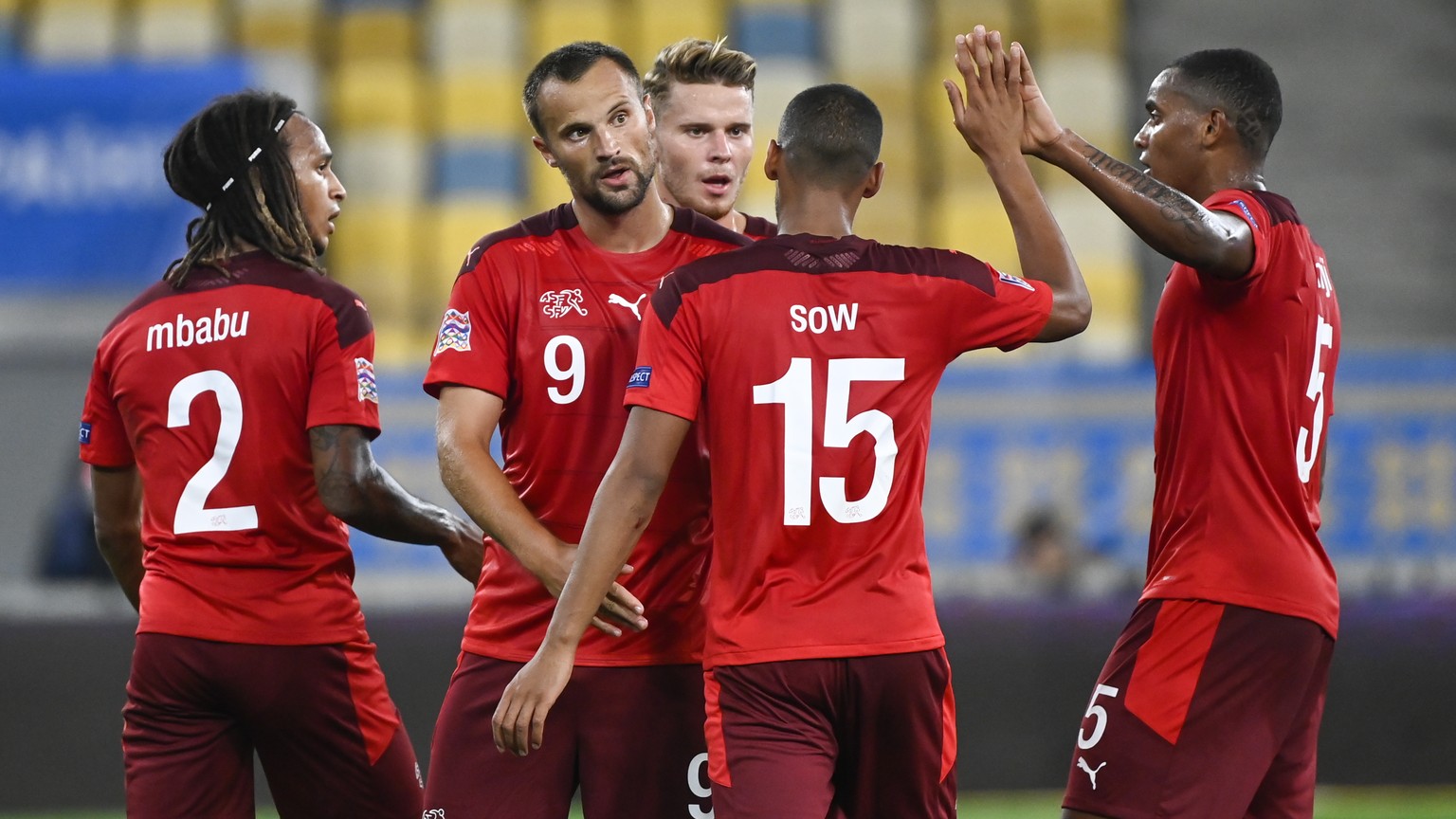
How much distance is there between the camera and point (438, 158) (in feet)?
42.2

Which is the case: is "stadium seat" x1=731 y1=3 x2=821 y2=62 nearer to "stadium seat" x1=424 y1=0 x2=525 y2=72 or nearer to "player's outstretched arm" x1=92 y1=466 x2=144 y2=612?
"stadium seat" x1=424 y1=0 x2=525 y2=72

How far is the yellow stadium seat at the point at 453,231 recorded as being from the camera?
12383mm

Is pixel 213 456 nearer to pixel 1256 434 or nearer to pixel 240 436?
pixel 240 436

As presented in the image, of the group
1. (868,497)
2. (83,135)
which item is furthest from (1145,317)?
(868,497)

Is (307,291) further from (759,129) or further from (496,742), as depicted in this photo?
(759,129)

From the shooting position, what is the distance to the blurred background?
759cm

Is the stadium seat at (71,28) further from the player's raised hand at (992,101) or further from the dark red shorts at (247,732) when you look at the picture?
the player's raised hand at (992,101)

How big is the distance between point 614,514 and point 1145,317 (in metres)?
8.93

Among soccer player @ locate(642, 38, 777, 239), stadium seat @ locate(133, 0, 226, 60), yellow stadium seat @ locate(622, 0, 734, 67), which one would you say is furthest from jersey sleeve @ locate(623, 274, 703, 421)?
stadium seat @ locate(133, 0, 226, 60)

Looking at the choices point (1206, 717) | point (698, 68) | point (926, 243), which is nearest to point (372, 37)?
point (926, 243)

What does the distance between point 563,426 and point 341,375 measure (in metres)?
0.57

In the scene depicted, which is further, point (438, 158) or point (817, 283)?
point (438, 158)

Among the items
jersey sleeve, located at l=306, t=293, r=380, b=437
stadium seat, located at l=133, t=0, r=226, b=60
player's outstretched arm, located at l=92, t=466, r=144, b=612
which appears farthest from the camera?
stadium seat, located at l=133, t=0, r=226, b=60

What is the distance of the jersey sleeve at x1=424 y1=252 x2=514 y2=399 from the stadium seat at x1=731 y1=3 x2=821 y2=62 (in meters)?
8.97
